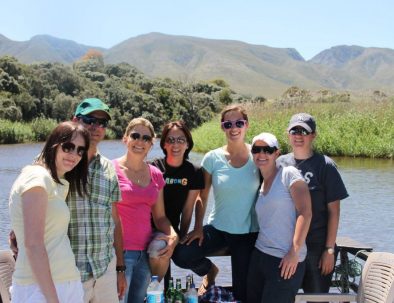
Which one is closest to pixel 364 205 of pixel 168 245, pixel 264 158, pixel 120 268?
pixel 264 158

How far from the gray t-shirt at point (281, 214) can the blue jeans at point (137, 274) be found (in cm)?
87

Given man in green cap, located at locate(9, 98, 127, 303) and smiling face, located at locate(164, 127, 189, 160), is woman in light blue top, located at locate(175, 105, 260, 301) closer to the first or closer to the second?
smiling face, located at locate(164, 127, 189, 160)

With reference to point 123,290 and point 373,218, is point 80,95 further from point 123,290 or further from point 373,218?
point 123,290

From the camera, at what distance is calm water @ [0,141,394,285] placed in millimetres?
9289

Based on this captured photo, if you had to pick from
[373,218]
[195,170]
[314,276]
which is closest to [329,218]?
[314,276]

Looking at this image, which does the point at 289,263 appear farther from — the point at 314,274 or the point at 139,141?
the point at 139,141

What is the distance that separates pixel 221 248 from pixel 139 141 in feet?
3.82

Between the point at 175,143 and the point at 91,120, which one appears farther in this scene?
the point at 175,143

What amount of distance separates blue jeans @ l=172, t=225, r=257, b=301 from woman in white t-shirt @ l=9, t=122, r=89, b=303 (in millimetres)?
1700

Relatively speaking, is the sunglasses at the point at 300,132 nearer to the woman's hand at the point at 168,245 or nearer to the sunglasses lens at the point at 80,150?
the woman's hand at the point at 168,245

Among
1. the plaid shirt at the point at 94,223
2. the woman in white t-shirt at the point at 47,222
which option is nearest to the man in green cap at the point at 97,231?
the plaid shirt at the point at 94,223

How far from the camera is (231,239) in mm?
4613

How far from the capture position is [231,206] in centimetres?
456

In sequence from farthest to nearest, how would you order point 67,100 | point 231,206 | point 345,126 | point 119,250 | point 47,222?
point 67,100, point 345,126, point 231,206, point 119,250, point 47,222
